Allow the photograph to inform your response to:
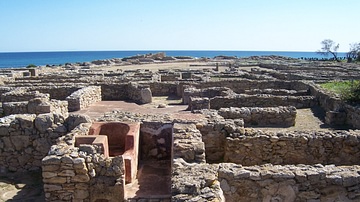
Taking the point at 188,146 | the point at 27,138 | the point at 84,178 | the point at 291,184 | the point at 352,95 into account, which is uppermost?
the point at 352,95

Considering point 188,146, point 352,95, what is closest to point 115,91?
point 352,95

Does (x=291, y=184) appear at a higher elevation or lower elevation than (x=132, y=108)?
higher

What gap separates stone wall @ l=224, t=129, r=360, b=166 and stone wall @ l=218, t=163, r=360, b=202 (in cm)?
226

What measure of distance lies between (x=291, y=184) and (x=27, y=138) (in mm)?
6360

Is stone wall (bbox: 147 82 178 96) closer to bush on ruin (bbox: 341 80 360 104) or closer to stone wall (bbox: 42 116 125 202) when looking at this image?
bush on ruin (bbox: 341 80 360 104)

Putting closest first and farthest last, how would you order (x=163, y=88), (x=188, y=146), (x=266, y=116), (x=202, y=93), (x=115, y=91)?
(x=188, y=146)
(x=266, y=116)
(x=202, y=93)
(x=115, y=91)
(x=163, y=88)

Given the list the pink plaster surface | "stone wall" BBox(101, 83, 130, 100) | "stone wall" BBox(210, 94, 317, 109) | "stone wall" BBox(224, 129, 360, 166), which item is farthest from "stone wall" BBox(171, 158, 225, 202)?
"stone wall" BBox(101, 83, 130, 100)

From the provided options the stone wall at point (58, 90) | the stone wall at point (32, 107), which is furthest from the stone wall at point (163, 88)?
the stone wall at point (32, 107)

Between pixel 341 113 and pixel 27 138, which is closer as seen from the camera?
pixel 27 138

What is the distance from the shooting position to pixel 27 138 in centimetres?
862

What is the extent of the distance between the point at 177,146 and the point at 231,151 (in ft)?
6.41

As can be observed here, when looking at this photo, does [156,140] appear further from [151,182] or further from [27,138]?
[27,138]

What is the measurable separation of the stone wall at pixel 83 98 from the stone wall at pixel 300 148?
982cm

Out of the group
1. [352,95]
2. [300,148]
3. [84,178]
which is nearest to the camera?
[84,178]
